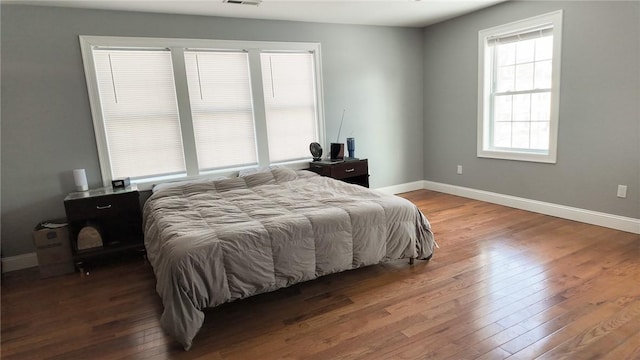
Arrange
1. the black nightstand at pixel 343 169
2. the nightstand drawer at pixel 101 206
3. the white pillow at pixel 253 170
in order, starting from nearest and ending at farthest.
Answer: the nightstand drawer at pixel 101 206 → the white pillow at pixel 253 170 → the black nightstand at pixel 343 169

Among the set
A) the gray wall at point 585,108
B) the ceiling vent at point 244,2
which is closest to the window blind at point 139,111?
the ceiling vent at point 244,2

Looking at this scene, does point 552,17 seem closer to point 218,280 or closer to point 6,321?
point 218,280

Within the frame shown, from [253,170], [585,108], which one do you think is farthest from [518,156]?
[253,170]

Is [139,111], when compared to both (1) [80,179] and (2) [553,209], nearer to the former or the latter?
(1) [80,179]

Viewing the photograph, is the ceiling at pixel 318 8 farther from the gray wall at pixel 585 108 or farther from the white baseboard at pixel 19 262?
the white baseboard at pixel 19 262

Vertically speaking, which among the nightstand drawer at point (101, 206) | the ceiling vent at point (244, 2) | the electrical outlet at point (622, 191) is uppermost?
the ceiling vent at point (244, 2)

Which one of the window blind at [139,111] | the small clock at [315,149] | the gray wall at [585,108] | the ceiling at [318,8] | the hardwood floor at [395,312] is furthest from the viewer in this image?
the small clock at [315,149]

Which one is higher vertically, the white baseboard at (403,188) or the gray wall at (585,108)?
the gray wall at (585,108)

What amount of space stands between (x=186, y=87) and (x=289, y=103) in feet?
4.10

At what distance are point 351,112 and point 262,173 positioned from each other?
178cm

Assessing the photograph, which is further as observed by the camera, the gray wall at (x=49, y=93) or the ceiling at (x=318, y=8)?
the ceiling at (x=318, y=8)

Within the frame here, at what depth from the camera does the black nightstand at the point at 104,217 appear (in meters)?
3.16

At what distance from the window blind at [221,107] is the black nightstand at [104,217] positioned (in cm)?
92

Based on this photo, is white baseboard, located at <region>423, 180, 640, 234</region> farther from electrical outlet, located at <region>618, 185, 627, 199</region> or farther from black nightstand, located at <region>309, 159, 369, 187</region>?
black nightstand, located at <region>309, 159, 369, 187</region>
